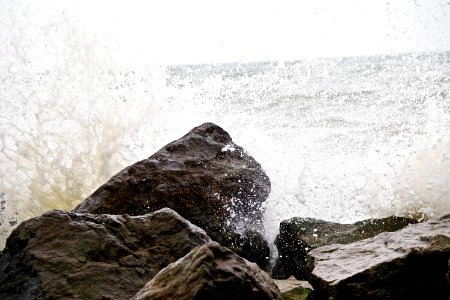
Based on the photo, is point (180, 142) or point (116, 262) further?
point (180, 142)

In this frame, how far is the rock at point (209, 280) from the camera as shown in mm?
1680

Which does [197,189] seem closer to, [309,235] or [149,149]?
[309,235]

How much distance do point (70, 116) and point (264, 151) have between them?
6.85 feet

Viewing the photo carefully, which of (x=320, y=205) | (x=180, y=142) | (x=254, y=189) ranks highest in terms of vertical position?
(x=180, y=142)

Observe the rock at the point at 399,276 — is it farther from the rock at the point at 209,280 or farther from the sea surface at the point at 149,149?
the sea surface at the point at 149,149

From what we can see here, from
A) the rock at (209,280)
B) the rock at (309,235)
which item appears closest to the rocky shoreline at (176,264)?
the rock at (209,280)

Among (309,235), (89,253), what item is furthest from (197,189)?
(89,253)

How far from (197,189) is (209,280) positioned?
192 centimetres

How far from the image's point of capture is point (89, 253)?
→ 2.25m

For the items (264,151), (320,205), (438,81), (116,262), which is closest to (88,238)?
(116,262)

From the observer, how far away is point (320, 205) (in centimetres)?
455

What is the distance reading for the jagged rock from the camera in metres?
3.43

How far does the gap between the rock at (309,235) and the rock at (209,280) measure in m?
1.46

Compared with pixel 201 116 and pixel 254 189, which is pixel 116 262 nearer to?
pixel 254 189
